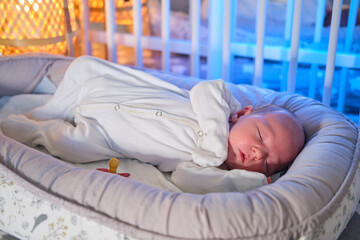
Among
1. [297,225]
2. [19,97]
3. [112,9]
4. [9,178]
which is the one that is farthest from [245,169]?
[112,9]

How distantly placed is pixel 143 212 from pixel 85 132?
56 centimetres

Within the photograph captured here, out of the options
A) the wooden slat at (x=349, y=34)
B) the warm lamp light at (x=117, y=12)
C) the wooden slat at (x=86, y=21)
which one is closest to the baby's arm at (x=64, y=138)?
the wooden slat at (x=86, y=21)

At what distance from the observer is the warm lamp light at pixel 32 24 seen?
1.95 metres

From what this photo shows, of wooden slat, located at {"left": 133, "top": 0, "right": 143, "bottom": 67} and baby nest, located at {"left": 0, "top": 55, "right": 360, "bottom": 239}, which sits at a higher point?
wooden slat, located at {"left": 133, "top": 0, "right": 143, "bottom": 67}

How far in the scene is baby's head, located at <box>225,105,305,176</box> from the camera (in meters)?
1.15

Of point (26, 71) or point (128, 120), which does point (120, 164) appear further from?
point (26, 71)

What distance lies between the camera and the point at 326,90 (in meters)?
1.69

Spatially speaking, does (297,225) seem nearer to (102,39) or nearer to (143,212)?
(143,212)

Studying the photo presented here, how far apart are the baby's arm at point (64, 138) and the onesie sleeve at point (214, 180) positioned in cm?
29

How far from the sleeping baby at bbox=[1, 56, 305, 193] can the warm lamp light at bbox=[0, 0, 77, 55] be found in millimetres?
531

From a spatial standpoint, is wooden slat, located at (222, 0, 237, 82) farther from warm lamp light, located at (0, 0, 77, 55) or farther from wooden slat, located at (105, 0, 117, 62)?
warm lamp light, located at (0, 0, 77, 55)

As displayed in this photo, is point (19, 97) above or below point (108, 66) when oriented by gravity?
below

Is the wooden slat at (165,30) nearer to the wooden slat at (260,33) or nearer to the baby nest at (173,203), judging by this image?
the wooden slat at (260,33)

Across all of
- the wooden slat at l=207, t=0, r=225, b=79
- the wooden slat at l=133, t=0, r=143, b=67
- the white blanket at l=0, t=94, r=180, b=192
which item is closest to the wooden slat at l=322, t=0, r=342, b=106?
the wooden slat at l=207, t=0, r=225, b=79
